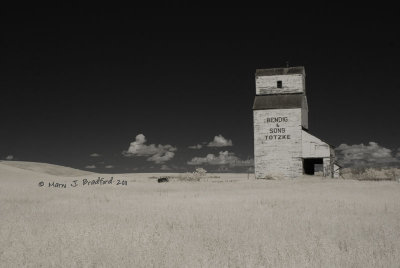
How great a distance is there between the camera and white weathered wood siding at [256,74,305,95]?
43.8 meters

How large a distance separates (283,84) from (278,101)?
7.59 ft

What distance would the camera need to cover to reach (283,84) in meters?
44.1

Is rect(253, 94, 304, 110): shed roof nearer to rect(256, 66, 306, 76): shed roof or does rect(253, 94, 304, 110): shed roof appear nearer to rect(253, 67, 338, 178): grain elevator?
rect(253, 67, 338, 178): grain elevator

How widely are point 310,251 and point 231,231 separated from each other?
2763 millimetres

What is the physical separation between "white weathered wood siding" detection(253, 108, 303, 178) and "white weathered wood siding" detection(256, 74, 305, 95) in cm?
280

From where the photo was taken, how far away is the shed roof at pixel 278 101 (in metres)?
42.2

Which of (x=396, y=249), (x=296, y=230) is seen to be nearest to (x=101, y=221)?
(x=296, y=230)

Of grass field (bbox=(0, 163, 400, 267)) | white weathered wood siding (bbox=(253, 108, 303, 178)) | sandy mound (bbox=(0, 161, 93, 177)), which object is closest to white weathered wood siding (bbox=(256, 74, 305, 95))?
white weathered wood siding (bbox=(253, 108, 303, 178))

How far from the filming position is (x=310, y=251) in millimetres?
7895

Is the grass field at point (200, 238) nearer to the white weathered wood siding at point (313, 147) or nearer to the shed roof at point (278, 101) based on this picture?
the white weathered wood siding at point (313, 147)

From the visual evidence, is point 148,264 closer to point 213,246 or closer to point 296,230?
point 213,246

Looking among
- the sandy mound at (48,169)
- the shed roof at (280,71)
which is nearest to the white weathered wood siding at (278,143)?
the shed roof at (280,71)

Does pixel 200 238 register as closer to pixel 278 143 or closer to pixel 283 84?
pixel 278 143

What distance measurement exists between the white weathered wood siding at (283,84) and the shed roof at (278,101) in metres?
0.61
